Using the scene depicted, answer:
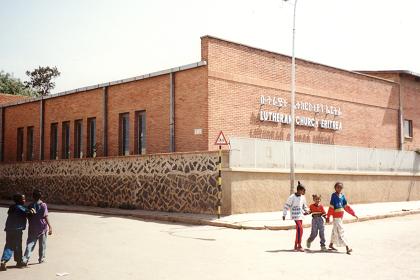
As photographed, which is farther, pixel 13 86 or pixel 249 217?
pixel 13 86

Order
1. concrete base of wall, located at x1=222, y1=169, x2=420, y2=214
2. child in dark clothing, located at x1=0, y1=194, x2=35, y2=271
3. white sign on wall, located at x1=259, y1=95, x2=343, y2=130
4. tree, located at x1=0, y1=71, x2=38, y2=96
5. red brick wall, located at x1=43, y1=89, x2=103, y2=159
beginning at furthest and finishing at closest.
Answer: tree, located at x1=0, y1=71, x2=38, y2=96, red brick wall, located at x1=43, y1=89, x2=103, y2=159, white sign on wall, located at x1=259, y1=95, x2=343, y2=130, concrete base of wall, located at x1=222, y1=169, x2=420, y2=214, child in dark clothing, located at x1=0, y1=194, x2=35, y2=271

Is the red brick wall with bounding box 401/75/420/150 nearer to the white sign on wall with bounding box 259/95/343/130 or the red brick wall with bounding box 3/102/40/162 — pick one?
the white sign on wall with bounding box 259/95/343/130

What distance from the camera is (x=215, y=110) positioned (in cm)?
2069

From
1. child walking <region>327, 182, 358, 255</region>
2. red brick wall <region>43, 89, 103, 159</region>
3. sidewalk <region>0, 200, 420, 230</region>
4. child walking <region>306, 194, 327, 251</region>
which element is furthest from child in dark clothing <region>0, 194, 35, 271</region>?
red brick wall <region>43, 89, 103, 159</region>

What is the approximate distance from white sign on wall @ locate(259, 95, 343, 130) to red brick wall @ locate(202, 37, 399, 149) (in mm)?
240

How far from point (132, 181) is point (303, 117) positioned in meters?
9.08

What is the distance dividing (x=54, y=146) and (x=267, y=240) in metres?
20.1

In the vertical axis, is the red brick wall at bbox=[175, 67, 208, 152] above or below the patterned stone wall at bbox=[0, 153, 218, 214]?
above

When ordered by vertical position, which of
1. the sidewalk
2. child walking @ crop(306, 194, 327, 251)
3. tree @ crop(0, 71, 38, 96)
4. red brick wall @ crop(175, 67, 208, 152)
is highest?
tree @ crop(0, 71, 38, 96)

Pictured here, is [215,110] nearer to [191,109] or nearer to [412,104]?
[191,109]

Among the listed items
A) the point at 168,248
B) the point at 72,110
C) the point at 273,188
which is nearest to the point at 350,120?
the point at 273,188

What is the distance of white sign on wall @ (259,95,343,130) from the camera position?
22984 millimetres

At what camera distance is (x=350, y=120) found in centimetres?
2783

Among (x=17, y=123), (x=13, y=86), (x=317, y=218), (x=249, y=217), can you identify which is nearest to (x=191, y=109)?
(x=249, y=217)
